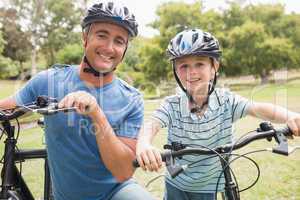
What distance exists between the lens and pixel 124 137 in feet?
8.09

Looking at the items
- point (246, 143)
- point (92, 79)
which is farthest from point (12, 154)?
point (246, 143)

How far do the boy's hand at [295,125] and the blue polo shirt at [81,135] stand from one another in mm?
955

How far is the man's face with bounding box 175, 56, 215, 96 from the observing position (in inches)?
109

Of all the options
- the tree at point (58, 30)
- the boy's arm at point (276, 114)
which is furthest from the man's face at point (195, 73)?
the tree at point (58, 30)

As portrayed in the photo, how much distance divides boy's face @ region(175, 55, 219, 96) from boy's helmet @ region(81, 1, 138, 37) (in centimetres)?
44

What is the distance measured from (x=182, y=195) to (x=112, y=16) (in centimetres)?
140

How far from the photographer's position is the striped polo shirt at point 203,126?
2.67 m

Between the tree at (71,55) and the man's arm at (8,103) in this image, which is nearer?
the man's arm at (8,103)

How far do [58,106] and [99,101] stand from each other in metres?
0.56

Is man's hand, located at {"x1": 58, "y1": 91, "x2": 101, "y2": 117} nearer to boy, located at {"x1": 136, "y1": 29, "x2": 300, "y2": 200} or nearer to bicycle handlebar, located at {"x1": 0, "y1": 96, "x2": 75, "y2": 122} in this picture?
bicycle handlebar, located at {"x1": 0, "y1": 96, "x2": 75, "y2": 122}

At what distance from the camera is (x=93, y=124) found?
7.35 feet

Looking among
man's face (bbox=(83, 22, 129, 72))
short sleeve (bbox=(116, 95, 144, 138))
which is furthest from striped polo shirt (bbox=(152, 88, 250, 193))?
man's face (bbox=(83, 22, 129, 72))

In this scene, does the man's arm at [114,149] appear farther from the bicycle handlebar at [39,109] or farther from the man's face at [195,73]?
the man's face at [195,73]

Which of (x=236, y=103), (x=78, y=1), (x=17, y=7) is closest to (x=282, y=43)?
(x=78, y=1)
